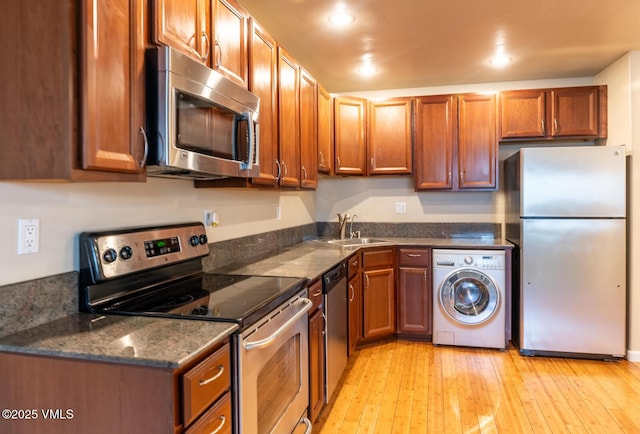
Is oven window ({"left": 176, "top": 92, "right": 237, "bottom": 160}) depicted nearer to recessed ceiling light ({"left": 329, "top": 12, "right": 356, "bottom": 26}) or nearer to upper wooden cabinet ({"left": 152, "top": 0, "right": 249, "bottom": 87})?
upper wooden cabinet ({"left": 152, "top": 0, "right": 249, "bottom": 87})

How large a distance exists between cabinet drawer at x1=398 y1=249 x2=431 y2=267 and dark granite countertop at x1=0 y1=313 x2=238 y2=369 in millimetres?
2509

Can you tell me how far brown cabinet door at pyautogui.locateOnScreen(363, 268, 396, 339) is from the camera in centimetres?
351

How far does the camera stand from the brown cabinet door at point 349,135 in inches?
148

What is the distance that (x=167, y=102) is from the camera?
1.41 m

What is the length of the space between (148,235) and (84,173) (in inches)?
23.2

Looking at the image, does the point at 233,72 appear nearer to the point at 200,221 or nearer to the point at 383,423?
the point at 200,221

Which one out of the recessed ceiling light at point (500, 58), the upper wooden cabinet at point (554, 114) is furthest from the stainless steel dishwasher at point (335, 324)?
the upper wooden cabinet at point (554, 114)

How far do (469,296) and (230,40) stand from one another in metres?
2.73

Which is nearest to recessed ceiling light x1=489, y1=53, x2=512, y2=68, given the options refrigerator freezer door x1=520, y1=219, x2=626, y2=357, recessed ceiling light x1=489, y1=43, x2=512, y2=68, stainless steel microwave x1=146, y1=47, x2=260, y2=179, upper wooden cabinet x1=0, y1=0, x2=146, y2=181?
recessed ceiling light x1=489, y1=43, x2=512, y2=68

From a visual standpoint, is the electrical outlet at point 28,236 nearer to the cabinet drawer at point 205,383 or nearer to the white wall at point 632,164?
the cabinet drawer at point 205,383

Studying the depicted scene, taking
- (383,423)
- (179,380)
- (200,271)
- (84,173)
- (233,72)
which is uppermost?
(233,72)

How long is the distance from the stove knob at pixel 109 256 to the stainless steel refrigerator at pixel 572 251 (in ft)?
9.61

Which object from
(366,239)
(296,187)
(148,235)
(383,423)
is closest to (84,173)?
(148,235)

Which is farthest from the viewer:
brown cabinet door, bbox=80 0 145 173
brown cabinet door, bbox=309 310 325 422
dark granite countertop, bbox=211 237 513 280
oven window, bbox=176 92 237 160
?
dark granite countertop, bbox=211 237 513 280
